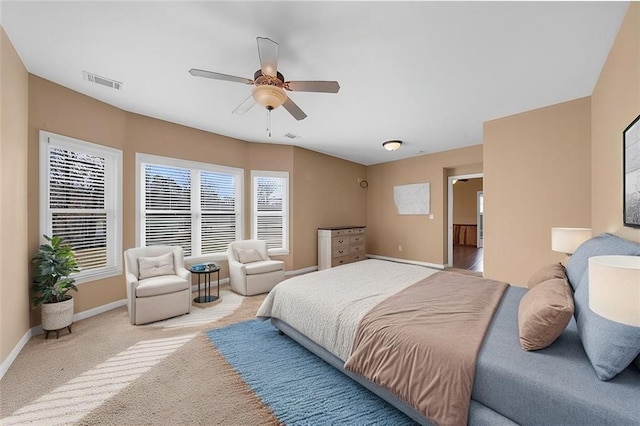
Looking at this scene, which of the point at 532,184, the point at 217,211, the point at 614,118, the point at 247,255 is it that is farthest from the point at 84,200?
the point at 532,184

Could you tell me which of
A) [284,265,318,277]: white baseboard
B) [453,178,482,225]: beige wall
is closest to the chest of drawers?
[284,265,318,277]: white baseboard

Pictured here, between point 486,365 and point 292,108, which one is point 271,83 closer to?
point 292,108

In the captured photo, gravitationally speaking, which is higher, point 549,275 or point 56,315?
point 549,275

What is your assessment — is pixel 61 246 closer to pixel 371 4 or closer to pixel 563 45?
pixel 371 4

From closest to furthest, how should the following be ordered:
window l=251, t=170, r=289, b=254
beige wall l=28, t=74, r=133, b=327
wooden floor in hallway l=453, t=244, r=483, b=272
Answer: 1. beige wall l=28, t=74, r=133, b=327
2. window l=251, t=170, r=289, b=254
3. wooden floor in hallway l=453, t=244, r=483, b=272

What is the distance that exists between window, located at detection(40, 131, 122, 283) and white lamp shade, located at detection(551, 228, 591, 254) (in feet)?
17.3

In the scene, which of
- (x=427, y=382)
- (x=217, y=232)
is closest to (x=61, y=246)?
(x=217, y=232)

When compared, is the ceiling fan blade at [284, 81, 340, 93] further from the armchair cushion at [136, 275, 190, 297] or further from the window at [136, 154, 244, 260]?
the window at [136, 154, 244, 260]

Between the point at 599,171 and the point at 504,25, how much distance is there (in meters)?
1.99

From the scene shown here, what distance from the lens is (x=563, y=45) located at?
7.10 ft

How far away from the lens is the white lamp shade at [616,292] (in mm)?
928

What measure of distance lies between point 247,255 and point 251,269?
374 millimetres

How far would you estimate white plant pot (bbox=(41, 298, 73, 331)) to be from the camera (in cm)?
259

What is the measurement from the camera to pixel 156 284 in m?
3.05
